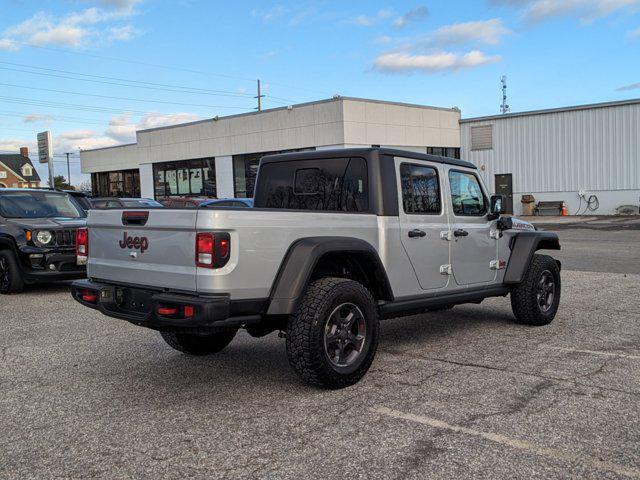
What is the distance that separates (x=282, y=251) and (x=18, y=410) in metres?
2.21

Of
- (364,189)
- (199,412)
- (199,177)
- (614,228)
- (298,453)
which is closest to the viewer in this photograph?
(298,453)

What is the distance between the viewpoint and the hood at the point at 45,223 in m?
9.88

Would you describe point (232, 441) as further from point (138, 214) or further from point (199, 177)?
point (199, 177)

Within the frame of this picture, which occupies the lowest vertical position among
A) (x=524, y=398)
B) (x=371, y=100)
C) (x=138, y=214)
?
(x=524, y=398)

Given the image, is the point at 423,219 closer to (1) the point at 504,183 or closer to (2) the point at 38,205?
(2) the point at 38,205

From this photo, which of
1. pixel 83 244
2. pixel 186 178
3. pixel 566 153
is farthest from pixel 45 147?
pixel 566 153

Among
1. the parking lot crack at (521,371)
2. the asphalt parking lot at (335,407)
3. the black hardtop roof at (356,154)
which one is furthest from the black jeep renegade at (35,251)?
the parking lot crack at (521,371)

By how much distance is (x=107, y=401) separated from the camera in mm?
4570

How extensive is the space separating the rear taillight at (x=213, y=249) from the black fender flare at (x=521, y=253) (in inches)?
144

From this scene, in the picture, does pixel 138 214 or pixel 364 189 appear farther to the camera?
pixel 364 189

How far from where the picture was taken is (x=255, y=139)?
3234 centimetres

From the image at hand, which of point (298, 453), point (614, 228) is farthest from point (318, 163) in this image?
point (614, 228)

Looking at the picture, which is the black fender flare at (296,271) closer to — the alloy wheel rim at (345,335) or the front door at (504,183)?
the alloy wheel rim at (345,335)

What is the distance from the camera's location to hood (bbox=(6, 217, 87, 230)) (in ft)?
32.4
